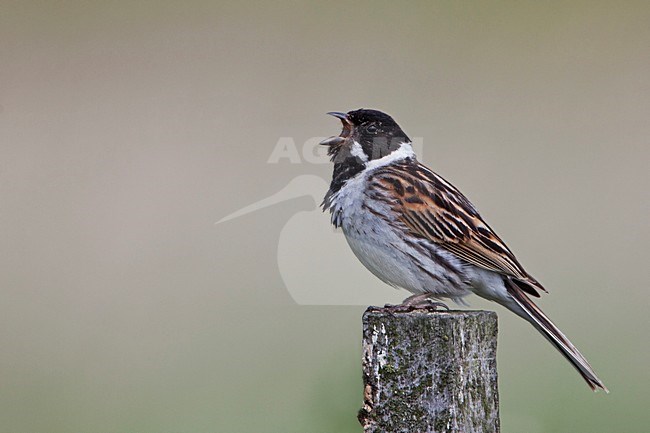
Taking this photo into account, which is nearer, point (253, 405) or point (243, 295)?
point (253, 405)

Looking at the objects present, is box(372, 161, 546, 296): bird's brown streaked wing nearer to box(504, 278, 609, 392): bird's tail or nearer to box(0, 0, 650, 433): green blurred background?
box(504, 278, 609, 392): bird's tail

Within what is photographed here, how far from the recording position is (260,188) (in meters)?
7.89

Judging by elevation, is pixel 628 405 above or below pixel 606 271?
below

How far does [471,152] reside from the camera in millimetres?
7816

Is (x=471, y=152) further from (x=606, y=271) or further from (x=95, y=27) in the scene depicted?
(x=95, y=27)

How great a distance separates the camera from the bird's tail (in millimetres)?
4082

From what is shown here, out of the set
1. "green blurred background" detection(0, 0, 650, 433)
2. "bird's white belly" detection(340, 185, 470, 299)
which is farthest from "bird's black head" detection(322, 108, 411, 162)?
"green blurred background" detection(0, 0, 650, 433)

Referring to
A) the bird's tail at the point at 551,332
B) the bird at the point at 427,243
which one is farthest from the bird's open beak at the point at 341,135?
the bird's tail at the point at 551,332

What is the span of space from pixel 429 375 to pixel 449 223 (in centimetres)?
154

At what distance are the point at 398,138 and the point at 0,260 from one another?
160 inches

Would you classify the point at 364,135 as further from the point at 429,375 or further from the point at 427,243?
the point at 429,375

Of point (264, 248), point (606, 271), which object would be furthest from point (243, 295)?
point (606, 271)

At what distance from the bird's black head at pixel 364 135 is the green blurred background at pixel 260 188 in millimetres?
968

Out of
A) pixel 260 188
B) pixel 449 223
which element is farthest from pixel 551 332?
pixel 260 188
